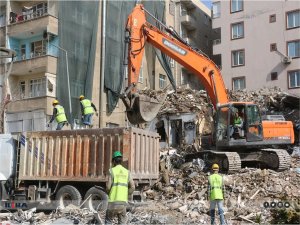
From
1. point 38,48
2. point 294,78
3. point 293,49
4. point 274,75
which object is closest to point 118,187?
point 38,48

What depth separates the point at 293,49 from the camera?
131 ft

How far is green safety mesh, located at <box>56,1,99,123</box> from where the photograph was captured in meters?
34.2

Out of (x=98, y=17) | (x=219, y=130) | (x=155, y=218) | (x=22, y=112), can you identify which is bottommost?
(x=155, y=218)

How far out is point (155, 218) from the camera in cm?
1202

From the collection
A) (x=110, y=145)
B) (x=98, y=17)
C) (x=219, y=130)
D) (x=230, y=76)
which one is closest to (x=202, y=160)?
(x=219, y=130)

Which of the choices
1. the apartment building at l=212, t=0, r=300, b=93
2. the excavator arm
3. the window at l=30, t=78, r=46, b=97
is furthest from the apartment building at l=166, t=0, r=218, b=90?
the excavator arm

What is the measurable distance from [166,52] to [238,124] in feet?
12.4

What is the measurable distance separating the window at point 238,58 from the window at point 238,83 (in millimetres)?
1340

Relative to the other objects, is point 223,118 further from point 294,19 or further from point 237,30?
point 237,30

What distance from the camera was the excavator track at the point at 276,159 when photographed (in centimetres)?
1732

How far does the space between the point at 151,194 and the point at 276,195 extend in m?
4.10

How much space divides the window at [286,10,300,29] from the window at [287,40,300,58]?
1405 mm

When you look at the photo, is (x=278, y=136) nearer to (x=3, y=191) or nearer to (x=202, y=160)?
(x=202, y=160)

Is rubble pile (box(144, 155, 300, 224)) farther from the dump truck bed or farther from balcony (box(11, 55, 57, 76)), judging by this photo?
balcony (box(11, 55, 57, 76))
